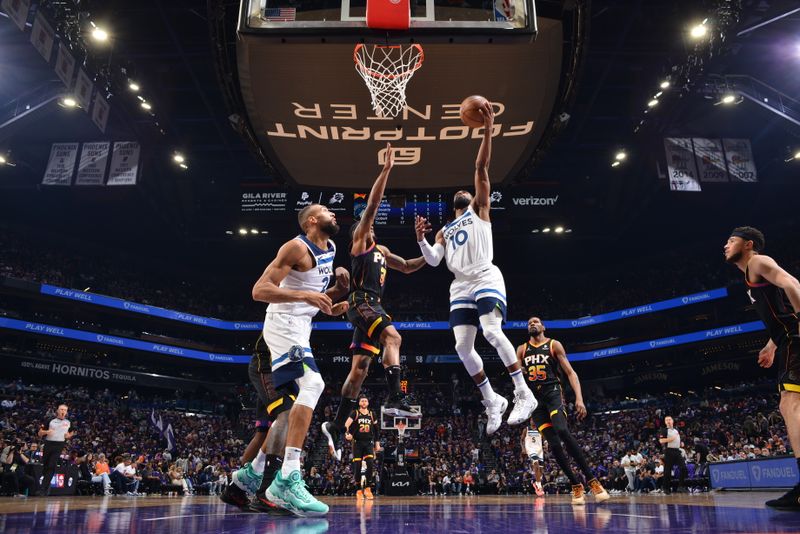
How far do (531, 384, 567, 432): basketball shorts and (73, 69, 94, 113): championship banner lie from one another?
1735cm

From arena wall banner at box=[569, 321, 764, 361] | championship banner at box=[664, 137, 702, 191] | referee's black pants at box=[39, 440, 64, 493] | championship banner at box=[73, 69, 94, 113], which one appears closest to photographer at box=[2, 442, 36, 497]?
referee's black pants at box=[39, 440, 64, 493]

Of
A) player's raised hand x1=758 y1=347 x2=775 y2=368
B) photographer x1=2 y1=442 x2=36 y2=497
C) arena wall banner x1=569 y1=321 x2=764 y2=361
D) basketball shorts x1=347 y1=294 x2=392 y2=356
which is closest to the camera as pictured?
player's raised hand x1=758 y1=347 x2=775 y2=368

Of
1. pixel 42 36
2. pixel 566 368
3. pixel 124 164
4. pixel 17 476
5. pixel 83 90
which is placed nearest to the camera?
pixel 566 368

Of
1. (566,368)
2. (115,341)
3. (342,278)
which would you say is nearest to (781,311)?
(566,368)

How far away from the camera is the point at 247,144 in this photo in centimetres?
1370

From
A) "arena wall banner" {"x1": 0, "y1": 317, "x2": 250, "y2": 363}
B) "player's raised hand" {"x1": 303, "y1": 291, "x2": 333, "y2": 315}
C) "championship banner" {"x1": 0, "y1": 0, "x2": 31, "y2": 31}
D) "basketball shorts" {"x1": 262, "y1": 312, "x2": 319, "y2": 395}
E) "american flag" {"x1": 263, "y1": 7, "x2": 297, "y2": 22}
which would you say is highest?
"championship banner" {"x1": 0, "y1": 0, "x2": 31, "y2": 31}

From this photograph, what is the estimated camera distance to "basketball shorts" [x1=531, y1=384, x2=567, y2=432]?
22.6 feet

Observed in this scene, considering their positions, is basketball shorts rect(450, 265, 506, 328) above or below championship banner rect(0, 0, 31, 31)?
below

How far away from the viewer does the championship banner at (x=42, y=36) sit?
14.6 meters

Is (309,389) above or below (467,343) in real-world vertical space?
below

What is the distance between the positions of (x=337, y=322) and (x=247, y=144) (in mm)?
21992

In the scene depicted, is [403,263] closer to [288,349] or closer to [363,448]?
[288,349]

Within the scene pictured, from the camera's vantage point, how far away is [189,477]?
845 inches

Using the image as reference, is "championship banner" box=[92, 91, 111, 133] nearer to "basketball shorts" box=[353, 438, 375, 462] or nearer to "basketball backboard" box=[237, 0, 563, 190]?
"basketball backboard" box=[237, 0, 563, 190]
